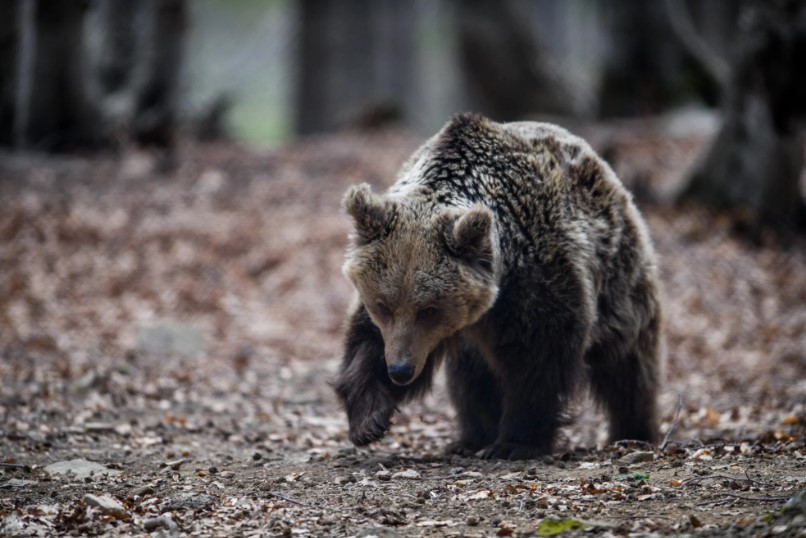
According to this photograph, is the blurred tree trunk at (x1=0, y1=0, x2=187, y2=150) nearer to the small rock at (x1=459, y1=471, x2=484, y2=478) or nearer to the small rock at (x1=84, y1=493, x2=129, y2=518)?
the small rock at (x1=84, y1=493, x2=129, y2=518)

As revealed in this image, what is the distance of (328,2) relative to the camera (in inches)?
1123

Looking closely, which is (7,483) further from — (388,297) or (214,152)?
(214,152)

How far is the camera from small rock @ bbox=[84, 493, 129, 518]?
514 cm

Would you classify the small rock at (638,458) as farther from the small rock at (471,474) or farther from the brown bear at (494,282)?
the small rock at (471,474)

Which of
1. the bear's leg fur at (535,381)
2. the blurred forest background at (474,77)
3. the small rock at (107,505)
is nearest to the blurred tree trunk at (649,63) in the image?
the blurred forest background at (474,77)

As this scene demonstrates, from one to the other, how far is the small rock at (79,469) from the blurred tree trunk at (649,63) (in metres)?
16.5

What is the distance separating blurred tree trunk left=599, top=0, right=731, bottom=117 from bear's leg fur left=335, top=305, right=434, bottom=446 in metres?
15.4

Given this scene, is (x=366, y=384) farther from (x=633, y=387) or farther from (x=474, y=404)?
(x=633, y=387)

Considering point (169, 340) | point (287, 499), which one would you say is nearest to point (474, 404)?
point (287, 499)

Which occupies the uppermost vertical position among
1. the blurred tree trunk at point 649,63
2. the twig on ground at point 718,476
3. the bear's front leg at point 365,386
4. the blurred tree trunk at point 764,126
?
the blurred tree trunk at point 649,63

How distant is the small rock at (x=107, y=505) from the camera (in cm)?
514

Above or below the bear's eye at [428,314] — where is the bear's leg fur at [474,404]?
below

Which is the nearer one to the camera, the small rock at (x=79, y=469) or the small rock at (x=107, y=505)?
the small rock at (x=107, y=505)

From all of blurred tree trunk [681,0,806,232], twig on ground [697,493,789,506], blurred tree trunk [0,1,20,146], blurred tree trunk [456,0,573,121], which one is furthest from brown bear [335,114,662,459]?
blurred tree trunk [456,0,573,121]
